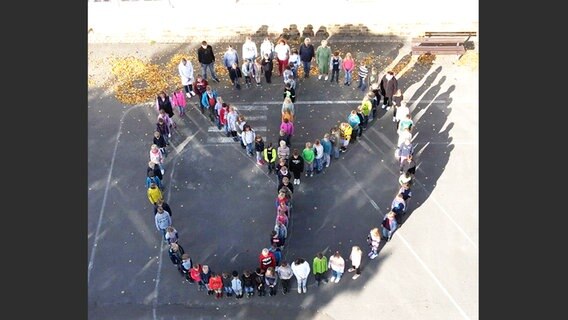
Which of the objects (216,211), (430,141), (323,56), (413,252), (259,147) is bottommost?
(413,252)

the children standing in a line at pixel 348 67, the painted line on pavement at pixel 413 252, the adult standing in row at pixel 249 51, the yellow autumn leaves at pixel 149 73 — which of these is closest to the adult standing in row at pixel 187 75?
the yellow autumn leaves at pixel 149 73

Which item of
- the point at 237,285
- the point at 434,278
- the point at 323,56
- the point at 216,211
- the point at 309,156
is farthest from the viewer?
the point at 323,56

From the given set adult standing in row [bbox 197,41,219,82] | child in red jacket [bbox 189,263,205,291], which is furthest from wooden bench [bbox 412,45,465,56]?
child in red jacket [bbox 189,263,205,291]

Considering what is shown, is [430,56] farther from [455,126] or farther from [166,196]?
[166,196]

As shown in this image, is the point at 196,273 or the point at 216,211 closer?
the point at 196,273

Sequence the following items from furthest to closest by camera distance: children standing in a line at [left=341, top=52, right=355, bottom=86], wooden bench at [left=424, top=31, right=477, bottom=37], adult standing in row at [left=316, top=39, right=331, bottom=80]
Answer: wooden bench at [left=424, top=31, right=477, bottom=37], adult standing in row at [left=316, top=39, right=331, bottom=80], children standing in a line at [left=341, top=52, right=355, bottom=86]

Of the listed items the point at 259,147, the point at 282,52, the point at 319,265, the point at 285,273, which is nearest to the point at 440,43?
the point at 282,52

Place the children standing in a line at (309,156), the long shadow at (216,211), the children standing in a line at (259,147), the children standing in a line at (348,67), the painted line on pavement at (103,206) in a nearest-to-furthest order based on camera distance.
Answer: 1. the long shadow at (216,211)
2. the painted line on pavement at (103,206)
3. the children standing in a line at (309,156)
4. the children standing in a line at (259,147)
5. the children standing in a line at (348,67)

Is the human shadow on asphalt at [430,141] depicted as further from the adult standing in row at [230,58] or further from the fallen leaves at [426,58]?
the adult standing in row at [230,58]

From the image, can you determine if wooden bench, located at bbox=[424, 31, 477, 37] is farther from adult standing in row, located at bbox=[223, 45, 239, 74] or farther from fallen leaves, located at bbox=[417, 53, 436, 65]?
adult standing in row, located at bbox=[223, 45, 239, 74]

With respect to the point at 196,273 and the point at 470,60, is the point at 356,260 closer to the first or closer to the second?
the point at 196,273
